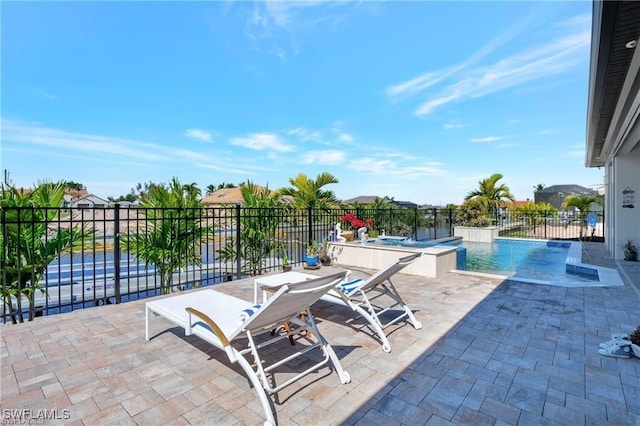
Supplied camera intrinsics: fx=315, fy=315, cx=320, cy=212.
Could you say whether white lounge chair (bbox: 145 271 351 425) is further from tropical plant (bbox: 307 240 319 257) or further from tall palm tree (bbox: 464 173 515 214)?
tall palm tree (bbox: 464 173 515 214)

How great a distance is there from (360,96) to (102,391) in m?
14.3

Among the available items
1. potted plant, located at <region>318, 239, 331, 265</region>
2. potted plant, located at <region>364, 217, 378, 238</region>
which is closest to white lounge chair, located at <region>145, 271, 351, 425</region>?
potted plant, located at <region>318, 239, 331, 265</region>

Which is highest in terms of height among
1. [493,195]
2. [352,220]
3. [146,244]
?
[493,195]

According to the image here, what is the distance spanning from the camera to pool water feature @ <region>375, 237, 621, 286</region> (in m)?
7.23

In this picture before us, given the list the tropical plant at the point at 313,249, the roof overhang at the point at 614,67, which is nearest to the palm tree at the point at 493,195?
the roof overhang at the point at 614,67

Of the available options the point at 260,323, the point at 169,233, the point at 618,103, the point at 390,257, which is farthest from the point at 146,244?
the point at 618,103

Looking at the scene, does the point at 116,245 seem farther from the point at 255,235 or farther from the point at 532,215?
the point at 532,215

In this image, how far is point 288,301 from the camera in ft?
8.40

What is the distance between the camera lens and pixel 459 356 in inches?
128

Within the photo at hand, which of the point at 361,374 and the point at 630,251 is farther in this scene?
the point at 630,251

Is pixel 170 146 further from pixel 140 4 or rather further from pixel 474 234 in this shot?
pixel 474 234

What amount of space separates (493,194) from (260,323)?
18.1m

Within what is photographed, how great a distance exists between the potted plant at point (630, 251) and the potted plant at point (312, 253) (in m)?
9.08

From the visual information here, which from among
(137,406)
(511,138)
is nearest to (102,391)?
(137,406)
